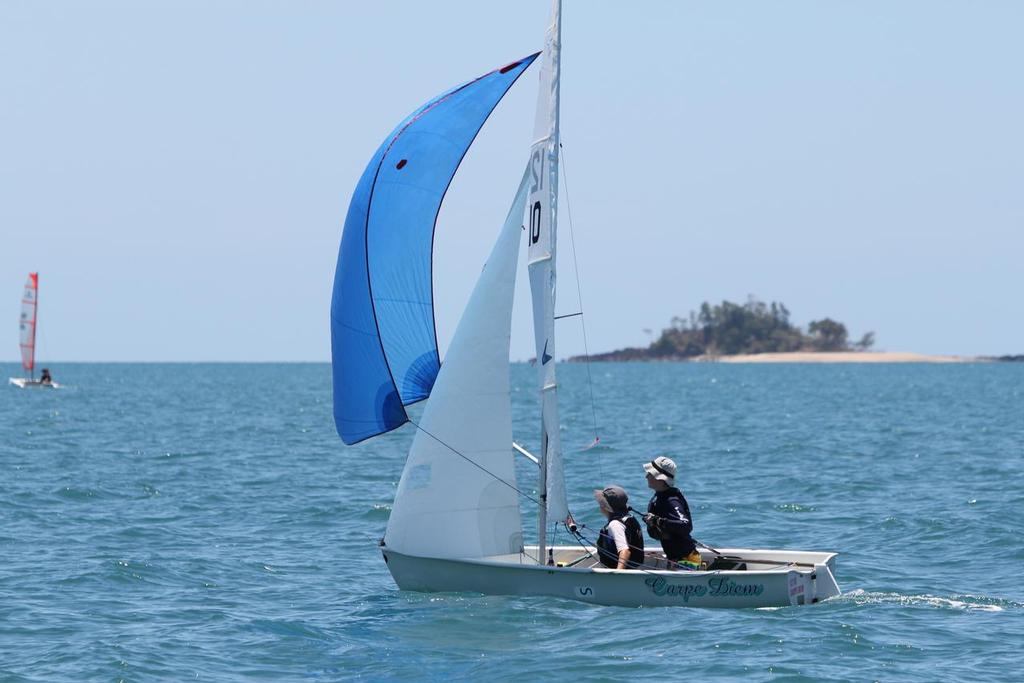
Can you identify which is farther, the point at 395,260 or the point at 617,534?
the point at 617,534

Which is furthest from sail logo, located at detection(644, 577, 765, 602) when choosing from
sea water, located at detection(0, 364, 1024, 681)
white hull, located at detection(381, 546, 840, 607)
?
sea water, located at detection(0, 364, 1024, 681)

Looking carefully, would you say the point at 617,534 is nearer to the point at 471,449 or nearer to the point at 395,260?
the point at 471,449

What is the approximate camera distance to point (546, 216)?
14.8 meters

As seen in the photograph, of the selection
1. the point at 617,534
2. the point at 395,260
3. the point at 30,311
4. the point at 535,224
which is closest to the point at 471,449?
the point at 617,534

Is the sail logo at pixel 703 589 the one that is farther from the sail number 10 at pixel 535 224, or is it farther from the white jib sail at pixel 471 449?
the sail number 10 at pixel 535 224

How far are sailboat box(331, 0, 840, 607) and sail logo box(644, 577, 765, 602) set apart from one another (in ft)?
0.05

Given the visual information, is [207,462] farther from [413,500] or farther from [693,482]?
[413,500]

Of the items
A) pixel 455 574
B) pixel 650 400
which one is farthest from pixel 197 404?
pixel 455 574

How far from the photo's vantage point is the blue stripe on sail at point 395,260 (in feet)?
48.8

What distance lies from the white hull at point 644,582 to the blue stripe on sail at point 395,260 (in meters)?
1.88

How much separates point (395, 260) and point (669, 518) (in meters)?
4.06

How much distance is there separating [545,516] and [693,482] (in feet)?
43.9

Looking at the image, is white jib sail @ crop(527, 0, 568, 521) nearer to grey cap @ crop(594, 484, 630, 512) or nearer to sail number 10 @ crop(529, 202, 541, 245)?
sail number 10 @ crop(529, 202, 541, 245)

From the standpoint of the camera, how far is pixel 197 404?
2761 inches
